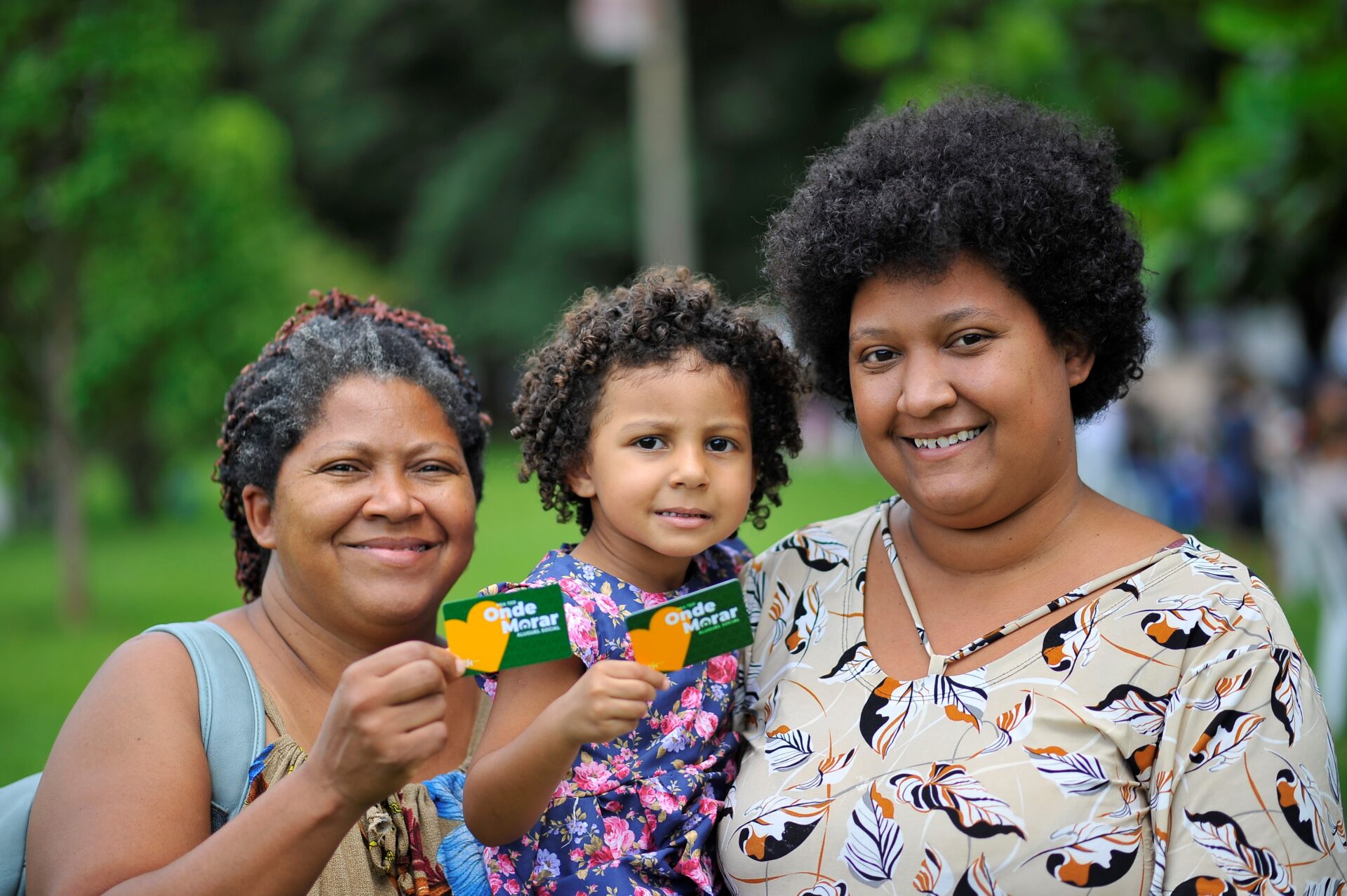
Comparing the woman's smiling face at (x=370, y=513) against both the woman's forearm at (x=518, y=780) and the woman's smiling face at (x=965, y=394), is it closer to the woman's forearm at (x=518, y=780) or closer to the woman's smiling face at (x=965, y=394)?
the woman's forearm at (x=518, y=780)

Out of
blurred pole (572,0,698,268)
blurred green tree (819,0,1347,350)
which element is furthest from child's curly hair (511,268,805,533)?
blurred pole (572,0,698,268)

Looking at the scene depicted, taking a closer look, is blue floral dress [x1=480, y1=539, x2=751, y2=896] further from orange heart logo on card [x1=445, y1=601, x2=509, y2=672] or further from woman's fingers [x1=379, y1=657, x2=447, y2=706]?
woman's fingers [x1=379, y1=657, x2=447, y2=706]

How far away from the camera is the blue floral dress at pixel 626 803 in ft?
8.89

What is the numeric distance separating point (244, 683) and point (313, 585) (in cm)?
28

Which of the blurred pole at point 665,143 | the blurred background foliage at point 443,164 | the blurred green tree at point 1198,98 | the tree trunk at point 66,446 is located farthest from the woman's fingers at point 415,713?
the blurred pole at point 665,143

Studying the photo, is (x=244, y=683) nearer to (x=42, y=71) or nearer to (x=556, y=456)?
(x=556, y=456)

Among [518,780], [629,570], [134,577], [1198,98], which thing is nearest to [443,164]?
[134,577]

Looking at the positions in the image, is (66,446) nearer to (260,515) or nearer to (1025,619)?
(260,515)

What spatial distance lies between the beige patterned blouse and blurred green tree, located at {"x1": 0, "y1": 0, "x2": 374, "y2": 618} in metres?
8.41

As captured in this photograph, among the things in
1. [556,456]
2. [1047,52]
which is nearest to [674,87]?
[1047,52]

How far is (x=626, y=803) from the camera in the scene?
2.75 metres

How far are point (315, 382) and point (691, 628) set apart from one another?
3.82 feet

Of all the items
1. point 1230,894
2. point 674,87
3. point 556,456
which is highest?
→ point 674,87

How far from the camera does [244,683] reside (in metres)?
2.82
